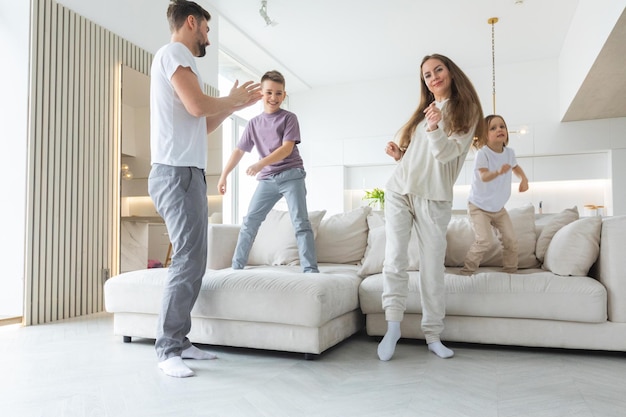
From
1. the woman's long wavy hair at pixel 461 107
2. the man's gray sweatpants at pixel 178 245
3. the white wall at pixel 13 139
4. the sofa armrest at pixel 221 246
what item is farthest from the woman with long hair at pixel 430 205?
the white wall at pixel 13 139

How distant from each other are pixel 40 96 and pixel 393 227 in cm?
262

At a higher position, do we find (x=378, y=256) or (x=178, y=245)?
(x=178, y=245)

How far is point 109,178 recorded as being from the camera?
13.2ft

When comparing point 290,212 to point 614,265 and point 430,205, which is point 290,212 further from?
point 614,265

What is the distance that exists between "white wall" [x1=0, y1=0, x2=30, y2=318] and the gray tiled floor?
3.77 ft

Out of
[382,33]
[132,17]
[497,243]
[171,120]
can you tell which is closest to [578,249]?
[497,243]

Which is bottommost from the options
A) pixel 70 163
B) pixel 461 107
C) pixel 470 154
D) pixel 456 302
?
pixel 456 302

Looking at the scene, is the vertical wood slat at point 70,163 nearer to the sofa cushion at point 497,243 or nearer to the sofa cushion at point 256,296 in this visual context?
the sofa cushion at point 256,296

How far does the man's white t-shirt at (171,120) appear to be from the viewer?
6.78 ft

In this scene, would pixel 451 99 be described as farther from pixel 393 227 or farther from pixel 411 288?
pixel 411 288

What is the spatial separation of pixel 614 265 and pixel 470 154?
16.0 feet

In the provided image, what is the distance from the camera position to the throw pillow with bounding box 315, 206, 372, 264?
3.27m

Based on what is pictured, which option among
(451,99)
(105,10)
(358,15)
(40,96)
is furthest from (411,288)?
(358,15)

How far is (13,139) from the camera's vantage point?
138 inches
